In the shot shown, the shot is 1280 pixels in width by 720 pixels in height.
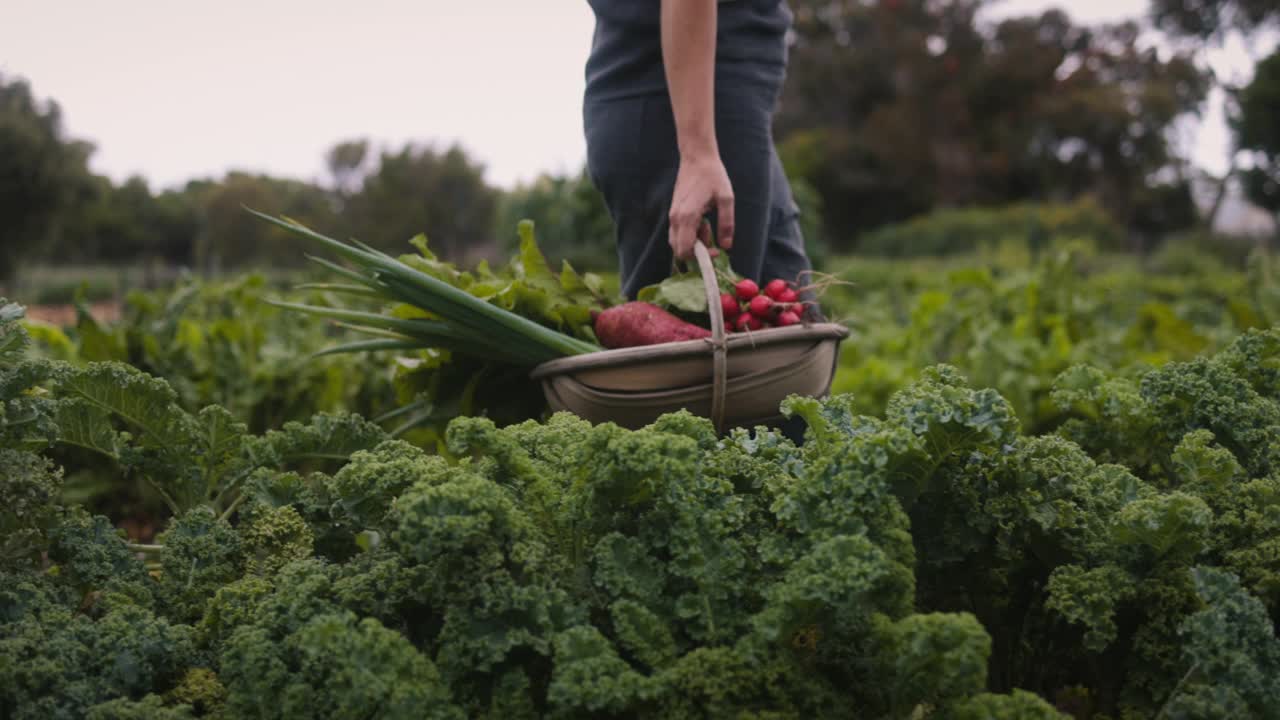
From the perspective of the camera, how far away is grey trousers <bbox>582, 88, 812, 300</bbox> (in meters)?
2.61

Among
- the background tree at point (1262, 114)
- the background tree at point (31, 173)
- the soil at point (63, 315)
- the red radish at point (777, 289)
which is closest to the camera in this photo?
the red radish at point (777, 289)

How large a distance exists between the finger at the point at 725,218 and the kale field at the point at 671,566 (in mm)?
820

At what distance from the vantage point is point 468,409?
266 cm

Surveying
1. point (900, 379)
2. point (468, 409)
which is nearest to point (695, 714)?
point (468, 409)

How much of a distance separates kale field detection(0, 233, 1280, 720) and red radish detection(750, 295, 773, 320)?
2.51 feet

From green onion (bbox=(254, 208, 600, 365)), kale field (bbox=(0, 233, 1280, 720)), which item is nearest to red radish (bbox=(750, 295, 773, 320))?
green onion (bbox=(254, 208, 600, 365))

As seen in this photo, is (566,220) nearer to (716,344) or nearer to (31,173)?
(716,344)

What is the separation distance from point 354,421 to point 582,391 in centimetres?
53

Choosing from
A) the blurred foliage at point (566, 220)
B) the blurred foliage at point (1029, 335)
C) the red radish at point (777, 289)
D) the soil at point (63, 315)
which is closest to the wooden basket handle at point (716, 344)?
the red radish at point (777, 289)

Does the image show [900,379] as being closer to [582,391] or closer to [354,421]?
[582,391]

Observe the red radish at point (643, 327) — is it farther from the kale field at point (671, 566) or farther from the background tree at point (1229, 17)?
the background tree at point (1229, 17)

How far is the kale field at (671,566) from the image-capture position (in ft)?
4.25

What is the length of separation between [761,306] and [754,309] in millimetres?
21

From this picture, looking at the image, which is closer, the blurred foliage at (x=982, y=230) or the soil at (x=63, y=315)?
the soil at (x=63, y=315)
